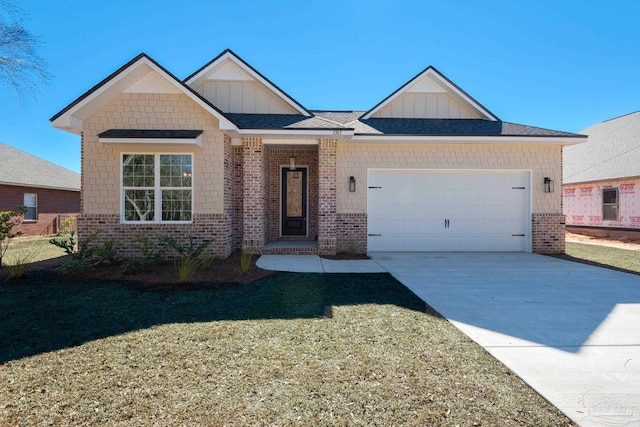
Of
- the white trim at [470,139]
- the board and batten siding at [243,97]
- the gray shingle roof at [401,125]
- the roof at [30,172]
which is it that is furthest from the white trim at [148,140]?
the roof at [30,172]

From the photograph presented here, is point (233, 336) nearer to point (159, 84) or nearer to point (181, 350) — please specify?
point (181, 350)

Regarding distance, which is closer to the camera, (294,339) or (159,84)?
(294,339)

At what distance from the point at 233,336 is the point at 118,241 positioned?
665cm

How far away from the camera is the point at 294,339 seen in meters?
3.92

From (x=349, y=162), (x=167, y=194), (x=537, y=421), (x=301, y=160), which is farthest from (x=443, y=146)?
(x=537, y=421)

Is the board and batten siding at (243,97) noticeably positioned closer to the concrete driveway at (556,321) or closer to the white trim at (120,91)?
the white trim at (120,91)

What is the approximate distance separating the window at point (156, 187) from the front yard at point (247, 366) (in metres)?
3.96

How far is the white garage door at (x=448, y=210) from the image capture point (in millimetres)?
10609

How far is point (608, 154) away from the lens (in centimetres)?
1833

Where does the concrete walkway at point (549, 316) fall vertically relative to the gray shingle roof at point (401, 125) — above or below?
below

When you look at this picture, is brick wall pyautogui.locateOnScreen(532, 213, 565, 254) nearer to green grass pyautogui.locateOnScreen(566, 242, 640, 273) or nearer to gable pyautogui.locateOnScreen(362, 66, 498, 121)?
green grass pyautogui.locateOnScreen(566, 242, 640, 273)

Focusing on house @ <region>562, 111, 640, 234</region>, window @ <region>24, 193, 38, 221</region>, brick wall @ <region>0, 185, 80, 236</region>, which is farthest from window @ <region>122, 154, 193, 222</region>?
house @ <region>562, 111, 640, 234</region>

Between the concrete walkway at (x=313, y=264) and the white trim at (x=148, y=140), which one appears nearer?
the concrete walkway at (x=313, y=264)

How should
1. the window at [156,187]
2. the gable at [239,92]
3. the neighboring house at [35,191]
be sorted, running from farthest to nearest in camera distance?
the neighboring house at [35,191], the gable at [239,92], the window at [156,187]
